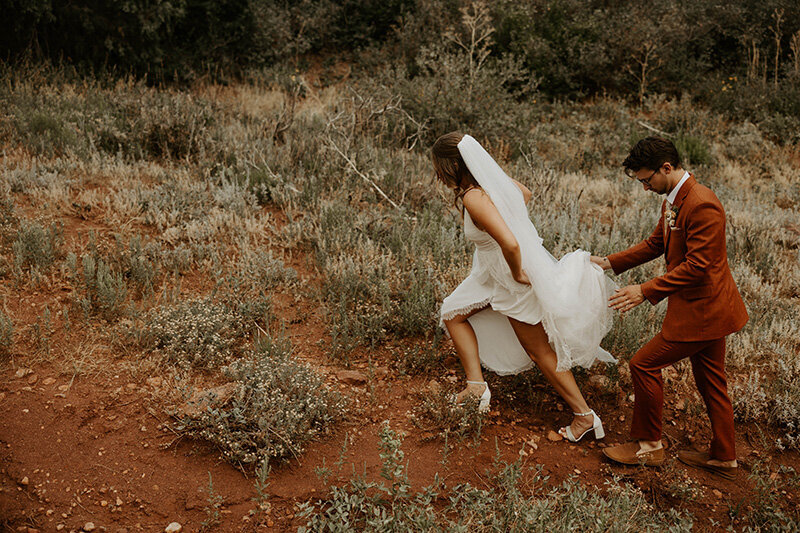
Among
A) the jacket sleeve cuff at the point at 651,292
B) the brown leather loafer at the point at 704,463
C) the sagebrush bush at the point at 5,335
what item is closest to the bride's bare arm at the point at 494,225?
the jacket sleeve cuff at the point at 651,292

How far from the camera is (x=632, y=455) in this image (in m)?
3.58

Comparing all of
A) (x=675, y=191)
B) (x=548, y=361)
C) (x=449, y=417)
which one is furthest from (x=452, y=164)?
(x=449, y=417)

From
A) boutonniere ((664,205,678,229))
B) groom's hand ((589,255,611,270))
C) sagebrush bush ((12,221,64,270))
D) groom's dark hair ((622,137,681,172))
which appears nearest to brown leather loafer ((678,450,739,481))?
groom's hand ((589,255,611,270))

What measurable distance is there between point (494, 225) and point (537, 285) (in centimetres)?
44

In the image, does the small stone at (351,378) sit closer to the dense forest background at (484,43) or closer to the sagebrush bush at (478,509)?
the sagebrush bush at (478,509)

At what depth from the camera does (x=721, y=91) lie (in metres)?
11.1

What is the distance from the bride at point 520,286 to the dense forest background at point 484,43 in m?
6.19

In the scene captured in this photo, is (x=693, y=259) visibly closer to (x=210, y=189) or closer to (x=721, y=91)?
(x=210, y=189)

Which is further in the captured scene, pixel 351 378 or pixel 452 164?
pixel 351 378

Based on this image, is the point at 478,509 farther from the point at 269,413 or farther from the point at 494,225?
the point at 494,225

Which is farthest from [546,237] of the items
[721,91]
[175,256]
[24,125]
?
[721,91]

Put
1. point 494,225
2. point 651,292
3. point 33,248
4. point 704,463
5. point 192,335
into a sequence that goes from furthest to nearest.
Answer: point 33,248 < point 192,335 < point 704,463 < point 494,225 < point 651,292

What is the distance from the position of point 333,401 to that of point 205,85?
A: 8.77m

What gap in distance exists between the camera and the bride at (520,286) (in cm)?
343
